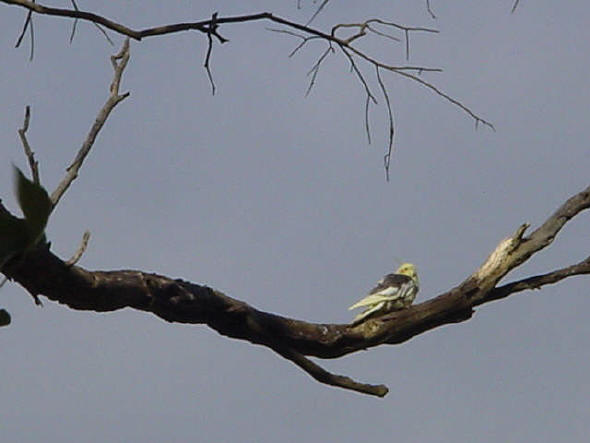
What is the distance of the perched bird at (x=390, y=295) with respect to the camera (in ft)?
13.9

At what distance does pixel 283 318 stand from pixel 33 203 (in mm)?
2149

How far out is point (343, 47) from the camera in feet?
7.33

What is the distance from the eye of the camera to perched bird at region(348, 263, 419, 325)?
13.9ft

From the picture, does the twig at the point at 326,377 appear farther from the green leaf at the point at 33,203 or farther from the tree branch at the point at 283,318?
the green leaf at the point at 33,203

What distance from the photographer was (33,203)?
64 centimetres

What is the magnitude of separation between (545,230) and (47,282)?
1842 millimetres

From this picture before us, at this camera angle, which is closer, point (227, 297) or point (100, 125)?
point (100, 125)

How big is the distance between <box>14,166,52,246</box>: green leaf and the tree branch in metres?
0.80

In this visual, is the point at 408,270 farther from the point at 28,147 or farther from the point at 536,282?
the point at 28,147

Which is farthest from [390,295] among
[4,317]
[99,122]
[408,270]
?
[4,317]

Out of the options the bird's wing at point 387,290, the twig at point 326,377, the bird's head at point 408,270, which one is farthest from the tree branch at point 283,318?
the bird's head at point 408,270

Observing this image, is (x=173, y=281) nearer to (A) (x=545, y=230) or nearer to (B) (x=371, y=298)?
(A) (x=545, y=230)

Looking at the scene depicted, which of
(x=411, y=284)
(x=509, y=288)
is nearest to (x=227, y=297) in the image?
(x=509, y=288)

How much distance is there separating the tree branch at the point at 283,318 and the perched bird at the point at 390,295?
674 mm
